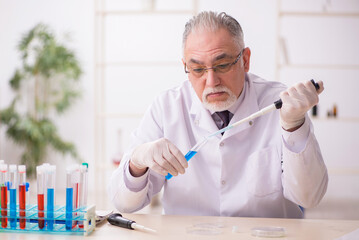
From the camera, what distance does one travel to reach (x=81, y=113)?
4.79 m

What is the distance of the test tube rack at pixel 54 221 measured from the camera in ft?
3.96

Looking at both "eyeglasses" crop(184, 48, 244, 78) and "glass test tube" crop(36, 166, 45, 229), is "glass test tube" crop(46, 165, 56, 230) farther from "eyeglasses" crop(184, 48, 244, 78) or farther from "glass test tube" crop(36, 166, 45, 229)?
"eyeglasses" crop(184, 48, 244, 78)

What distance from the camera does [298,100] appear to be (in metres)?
1.33

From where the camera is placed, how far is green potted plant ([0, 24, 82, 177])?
4.41 m

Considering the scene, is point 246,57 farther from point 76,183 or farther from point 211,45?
point 76,183

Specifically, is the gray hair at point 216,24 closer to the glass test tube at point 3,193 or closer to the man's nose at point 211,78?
the man's nose at point 211,78

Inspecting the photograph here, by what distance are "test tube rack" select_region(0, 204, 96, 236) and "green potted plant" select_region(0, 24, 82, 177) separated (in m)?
3.19

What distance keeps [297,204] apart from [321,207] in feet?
9.21

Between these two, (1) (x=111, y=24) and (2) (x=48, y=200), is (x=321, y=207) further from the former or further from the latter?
(2) (x=48, y=200)

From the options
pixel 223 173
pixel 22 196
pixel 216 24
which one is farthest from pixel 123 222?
pixel 216 24

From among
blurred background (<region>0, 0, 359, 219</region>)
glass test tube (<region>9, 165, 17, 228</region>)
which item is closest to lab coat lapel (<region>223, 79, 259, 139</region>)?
glass test tube (<region>9, 165, 17, 228</region>)

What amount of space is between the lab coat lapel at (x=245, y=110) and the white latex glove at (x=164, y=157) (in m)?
0.31

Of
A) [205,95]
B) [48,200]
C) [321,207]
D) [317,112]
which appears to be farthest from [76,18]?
[48,200]

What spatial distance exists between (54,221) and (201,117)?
0.69m
